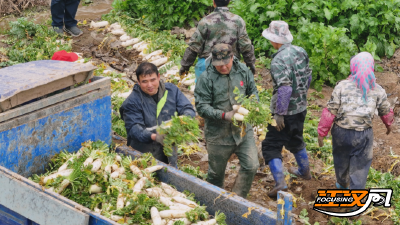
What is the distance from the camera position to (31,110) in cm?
448

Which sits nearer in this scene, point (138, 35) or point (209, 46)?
point (209, 46)

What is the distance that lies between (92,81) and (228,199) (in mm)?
2140

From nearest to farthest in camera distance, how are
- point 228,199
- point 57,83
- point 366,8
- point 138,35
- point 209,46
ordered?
1. point 228,199
2. point 57,83
3. point 209,46
4. point 366,8
5. point 138,35

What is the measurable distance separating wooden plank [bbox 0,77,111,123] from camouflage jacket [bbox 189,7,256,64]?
2.21 m

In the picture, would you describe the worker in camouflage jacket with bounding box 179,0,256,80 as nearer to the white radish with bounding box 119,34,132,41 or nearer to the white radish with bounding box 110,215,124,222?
the white radish with bounding box 110,215,124,222

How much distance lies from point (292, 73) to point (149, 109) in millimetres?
1861

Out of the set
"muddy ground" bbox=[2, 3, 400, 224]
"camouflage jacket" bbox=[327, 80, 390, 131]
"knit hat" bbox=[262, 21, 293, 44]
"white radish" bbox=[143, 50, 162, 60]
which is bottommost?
"muddy ground" bbox=[2, 3, 400, 224]

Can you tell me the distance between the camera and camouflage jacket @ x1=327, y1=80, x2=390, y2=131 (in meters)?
5.21

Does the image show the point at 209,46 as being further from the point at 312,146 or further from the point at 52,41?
the point at 52,41

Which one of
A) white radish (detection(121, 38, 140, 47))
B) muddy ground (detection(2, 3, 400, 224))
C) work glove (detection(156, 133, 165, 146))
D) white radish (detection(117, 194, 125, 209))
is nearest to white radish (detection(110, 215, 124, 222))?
Result: white radish (detection(117, 194, 125, 209))

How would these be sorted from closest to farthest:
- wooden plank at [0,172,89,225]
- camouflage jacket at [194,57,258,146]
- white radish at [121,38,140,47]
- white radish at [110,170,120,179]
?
wooden plank at [0,172,89,225] < white radish at [110,170,120,179] < camouflage jacket at [194,57,258,146] < white radish at [121,38,140,47]

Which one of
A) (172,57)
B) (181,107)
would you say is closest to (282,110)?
(181,107)

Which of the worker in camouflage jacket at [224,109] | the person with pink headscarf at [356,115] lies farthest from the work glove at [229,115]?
the person with pink headscarf at [356,115]

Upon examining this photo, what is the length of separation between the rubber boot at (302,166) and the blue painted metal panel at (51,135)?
2.60 metres
